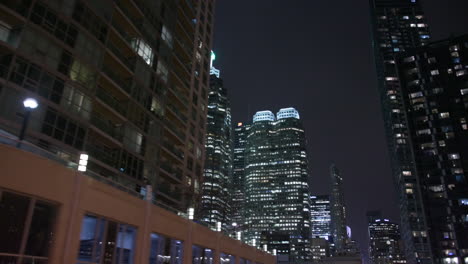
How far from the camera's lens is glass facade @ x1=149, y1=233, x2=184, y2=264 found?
954 inches

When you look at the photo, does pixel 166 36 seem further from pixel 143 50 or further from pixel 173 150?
pixel 173 150

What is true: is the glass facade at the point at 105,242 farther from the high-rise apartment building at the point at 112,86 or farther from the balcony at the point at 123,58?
the balcony at the point at 123,58

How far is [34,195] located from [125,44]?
29271 millimetres

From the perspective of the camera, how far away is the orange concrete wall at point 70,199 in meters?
14.5

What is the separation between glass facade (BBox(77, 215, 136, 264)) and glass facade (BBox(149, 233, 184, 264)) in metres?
2.51

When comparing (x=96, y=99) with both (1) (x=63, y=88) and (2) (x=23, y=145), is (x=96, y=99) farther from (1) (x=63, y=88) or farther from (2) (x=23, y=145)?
(2) (x=23, y=145)

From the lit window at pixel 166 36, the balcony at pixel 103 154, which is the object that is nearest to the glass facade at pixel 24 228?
the balcony at pixel 103 154

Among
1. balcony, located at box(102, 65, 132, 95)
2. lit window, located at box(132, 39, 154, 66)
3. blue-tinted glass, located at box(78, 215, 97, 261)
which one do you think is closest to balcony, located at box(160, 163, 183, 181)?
balcony, located at box(102, 65, 132, 95)

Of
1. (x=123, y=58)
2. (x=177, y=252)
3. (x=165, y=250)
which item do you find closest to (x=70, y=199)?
(x=165, y=250)

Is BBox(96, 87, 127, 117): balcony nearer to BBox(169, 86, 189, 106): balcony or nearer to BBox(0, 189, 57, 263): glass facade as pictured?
BBox(169, 86, 189, 106): balcony

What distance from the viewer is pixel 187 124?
193 feet

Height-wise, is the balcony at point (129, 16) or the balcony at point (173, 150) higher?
the balcony at point (129, 16)

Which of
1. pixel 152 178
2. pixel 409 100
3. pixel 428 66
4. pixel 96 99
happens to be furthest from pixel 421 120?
pixel 96 99

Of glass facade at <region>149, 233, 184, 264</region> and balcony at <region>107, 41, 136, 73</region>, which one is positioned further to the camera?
balcony at <region>107, 41, 136, 73</region>
